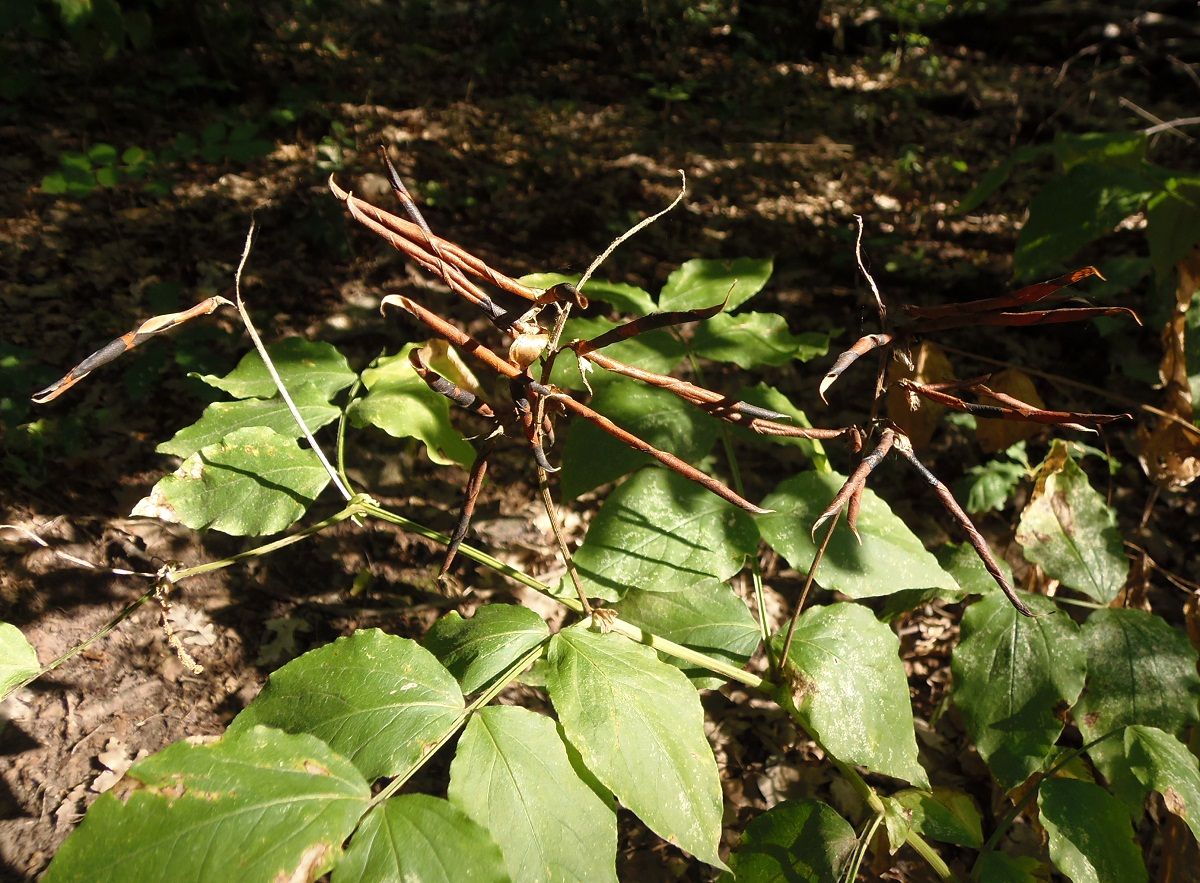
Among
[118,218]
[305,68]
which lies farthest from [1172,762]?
[305,68]

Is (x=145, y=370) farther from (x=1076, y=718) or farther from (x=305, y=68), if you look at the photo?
(x=305, y=68)

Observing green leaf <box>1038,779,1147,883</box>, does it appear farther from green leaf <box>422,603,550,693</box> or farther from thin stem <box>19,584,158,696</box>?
thin stem <box>19,584,158,696</box>

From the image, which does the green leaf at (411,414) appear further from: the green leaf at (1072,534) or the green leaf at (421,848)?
the green leaf at (1072,534)

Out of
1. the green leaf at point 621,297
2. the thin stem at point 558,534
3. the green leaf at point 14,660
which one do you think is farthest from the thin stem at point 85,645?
the green leaf at point 621,297

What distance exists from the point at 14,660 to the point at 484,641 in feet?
2.68

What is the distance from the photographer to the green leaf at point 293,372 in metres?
1.76

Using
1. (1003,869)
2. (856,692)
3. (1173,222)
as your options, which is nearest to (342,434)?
(856,692)

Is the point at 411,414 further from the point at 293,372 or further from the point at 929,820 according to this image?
the point at 929,820

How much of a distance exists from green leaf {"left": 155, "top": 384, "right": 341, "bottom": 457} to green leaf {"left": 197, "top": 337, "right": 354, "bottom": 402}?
0.12ft

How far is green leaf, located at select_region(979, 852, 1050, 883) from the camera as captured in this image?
4.93 ft

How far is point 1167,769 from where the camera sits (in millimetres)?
1593

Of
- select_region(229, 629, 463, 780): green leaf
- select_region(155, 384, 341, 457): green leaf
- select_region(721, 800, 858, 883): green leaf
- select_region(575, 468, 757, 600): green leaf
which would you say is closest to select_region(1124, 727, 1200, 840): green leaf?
select_region(721, 800, 858, 883): green leaf

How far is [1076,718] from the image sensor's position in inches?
72.9

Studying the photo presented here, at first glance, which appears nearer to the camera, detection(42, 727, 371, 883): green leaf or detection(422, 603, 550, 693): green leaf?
detection(42, 727, 371, 883): green leaf
